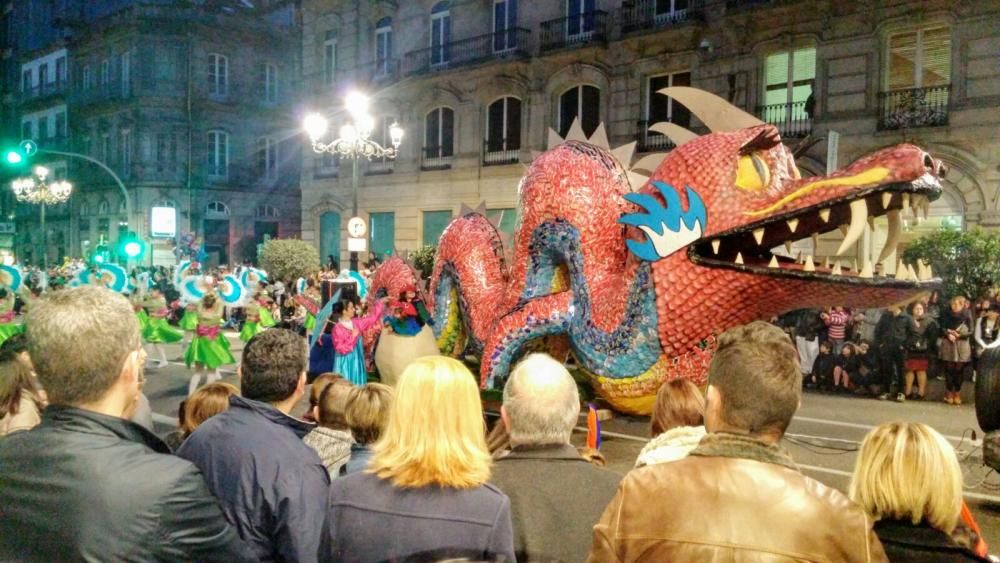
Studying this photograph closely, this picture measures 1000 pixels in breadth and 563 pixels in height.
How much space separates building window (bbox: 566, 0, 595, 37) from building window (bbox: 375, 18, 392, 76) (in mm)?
6203

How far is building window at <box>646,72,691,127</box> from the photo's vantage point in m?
17.9

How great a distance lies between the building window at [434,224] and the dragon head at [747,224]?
16.4 metres

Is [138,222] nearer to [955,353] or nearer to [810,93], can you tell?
[810,93]

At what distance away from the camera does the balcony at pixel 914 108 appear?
14.4 m

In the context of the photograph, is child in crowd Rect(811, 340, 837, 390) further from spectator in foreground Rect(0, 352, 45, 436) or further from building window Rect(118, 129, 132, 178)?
building window Rect(118, 129, 132, 178)

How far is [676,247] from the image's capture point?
5895 millimetres

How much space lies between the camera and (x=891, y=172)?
15.9ft

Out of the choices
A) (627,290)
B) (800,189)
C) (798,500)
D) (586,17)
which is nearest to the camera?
(798,500)

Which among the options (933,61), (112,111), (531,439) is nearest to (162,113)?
(112,111)

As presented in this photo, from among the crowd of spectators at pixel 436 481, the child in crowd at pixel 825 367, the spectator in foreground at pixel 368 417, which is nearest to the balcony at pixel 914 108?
the child in crowd at pixel 825 367

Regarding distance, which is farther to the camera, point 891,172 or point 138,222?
point 138,222

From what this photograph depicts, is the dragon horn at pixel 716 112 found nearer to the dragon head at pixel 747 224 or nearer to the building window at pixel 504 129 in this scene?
the dragon head at pixel 747 224

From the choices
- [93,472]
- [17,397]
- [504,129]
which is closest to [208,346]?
[17,397]

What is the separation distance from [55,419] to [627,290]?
16.3 ft
